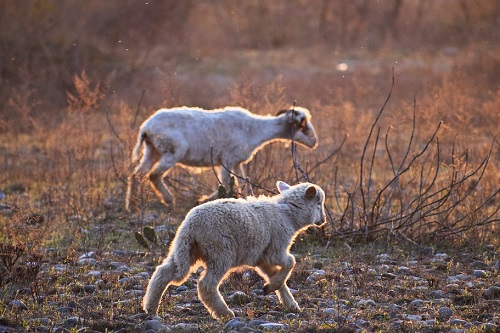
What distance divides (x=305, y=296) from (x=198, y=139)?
5051 millimetres

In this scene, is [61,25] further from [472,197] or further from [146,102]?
[472,197]

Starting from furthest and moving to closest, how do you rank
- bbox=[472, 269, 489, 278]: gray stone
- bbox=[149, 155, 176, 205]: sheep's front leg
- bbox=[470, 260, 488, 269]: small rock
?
1. bbox=[149, 155, 176, 205]: sheep's front leg
2. bbox=[470, 260, 488, 269]: small rock
3. bbox=[472, 269, 489, 278]: gray stone

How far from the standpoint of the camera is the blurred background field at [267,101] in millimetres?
10625

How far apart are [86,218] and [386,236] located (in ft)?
13.9

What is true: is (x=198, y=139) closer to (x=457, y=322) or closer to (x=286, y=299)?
(x=286, y=299)

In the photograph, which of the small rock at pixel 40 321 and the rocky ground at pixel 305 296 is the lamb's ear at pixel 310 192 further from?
the small rock at pixel 40 321

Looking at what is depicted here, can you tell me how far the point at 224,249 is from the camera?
7.00 meters

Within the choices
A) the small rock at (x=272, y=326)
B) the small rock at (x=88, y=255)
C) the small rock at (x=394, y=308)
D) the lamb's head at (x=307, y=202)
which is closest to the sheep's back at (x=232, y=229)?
the lamb's head at (x=307, y=202)

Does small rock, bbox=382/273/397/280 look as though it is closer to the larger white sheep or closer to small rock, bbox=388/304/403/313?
small rock, bbox=388/304/403/313

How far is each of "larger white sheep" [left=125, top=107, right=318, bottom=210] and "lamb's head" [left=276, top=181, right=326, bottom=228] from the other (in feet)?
12.1

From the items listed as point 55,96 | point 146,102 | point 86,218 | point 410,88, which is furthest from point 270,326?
point 410,88

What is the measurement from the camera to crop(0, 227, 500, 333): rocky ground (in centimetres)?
688

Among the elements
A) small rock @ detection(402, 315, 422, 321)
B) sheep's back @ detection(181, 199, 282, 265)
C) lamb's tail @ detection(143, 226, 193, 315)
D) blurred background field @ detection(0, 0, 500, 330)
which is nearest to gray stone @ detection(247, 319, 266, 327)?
sheep's back @ detection(181, 199, 282, 265)

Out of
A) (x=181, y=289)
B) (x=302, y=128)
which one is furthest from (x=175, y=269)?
(x=302, y=128)
